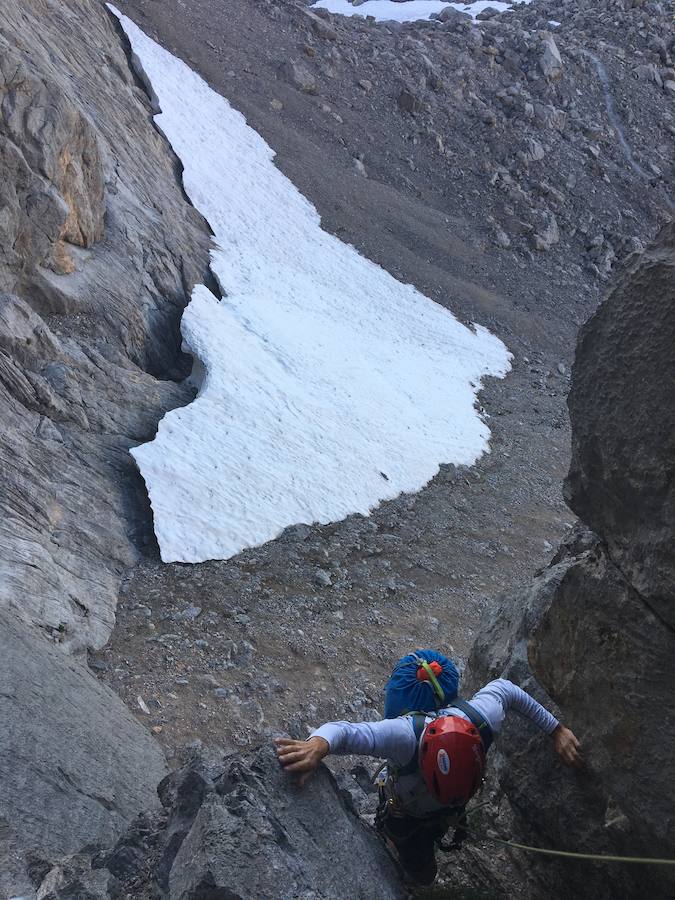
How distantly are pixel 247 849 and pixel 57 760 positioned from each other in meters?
2.49

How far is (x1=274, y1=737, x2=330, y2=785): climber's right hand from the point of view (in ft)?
14.4

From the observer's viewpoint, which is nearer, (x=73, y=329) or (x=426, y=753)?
(x=426, y=753)

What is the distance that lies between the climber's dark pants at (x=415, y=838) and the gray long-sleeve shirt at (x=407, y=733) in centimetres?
22

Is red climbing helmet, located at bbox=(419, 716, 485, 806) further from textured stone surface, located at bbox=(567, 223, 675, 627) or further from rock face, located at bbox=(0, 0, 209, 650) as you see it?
rock face, located at bbox=(0, 0, 209, 650)

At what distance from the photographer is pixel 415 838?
5.06 metres

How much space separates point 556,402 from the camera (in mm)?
24406

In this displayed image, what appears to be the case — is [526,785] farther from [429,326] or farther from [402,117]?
[402,117]

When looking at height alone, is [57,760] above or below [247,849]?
below

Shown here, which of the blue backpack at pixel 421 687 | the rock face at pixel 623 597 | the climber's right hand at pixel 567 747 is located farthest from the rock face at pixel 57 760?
the rock face at pixel 623 597

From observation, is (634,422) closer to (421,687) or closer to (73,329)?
(421,687)

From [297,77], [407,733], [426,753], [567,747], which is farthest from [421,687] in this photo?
[297,77]

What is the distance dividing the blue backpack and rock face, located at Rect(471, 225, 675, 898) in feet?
2.18

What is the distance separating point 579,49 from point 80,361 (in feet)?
145

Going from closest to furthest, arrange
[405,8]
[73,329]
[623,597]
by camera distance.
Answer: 1. [623,597]
2. [73,329]
3. [405,8]
